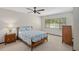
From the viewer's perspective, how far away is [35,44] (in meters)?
2.92

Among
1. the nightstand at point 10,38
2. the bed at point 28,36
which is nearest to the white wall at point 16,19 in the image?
the bed at point 28,36

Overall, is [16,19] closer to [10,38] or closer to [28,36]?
[28,36]

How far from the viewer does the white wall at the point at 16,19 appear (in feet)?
8.40

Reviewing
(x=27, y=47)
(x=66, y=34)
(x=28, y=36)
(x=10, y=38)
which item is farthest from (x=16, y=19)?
(x=66, y=34)

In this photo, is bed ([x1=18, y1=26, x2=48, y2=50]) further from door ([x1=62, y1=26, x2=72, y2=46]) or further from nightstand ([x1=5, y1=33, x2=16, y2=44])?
door ([x1=62, y1=26, x2=72, y2=46])

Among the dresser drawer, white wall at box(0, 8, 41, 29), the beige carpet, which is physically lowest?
the beige carpet

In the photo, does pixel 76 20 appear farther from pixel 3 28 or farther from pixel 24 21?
pixel 3 28

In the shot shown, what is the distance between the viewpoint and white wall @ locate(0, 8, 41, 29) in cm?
256

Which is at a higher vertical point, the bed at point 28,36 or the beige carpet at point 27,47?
the bed at point 28,36

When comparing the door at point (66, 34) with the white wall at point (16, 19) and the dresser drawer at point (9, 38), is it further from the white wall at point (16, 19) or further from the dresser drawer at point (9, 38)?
the dresser drawer at point (9, 38)

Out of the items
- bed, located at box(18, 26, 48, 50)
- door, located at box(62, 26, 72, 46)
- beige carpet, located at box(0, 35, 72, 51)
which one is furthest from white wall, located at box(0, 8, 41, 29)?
door, located at box(62, 26, 72, 46)

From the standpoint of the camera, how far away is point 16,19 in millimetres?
2623

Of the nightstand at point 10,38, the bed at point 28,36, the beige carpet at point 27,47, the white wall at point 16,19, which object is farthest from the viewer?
the nightstand at point 10,38
